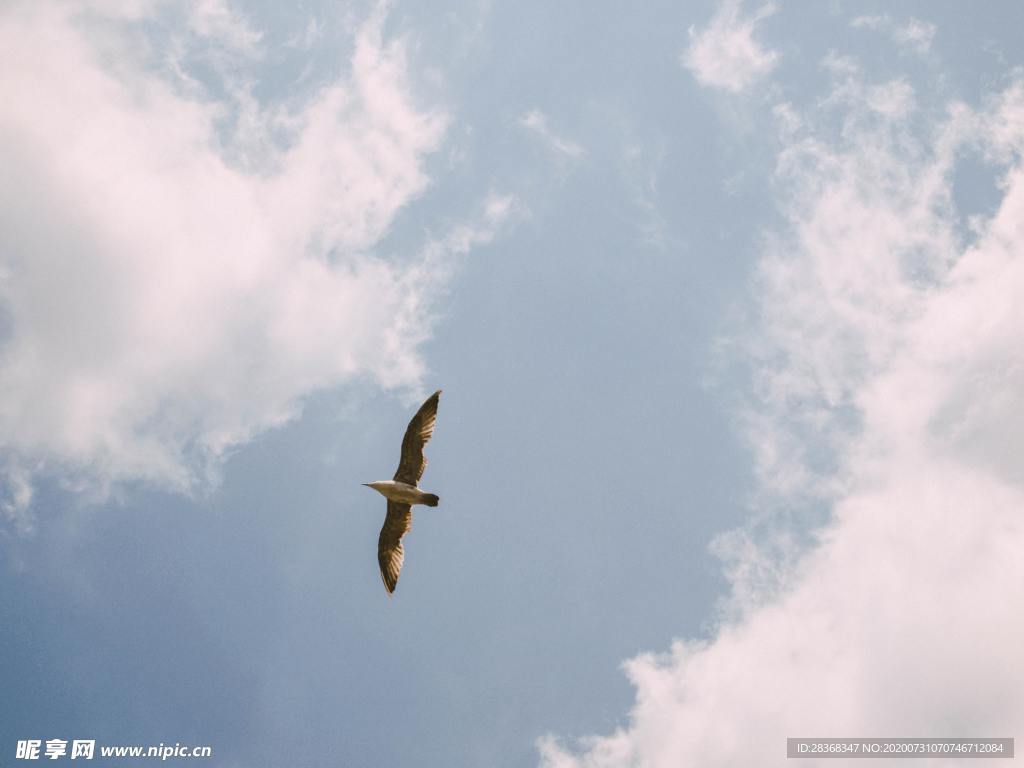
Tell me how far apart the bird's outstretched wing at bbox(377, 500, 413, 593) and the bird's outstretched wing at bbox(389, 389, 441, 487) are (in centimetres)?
177

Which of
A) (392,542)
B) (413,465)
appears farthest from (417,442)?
(392,542)

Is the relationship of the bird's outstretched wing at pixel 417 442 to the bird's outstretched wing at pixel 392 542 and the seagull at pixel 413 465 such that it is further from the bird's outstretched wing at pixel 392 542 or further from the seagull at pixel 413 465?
the bird's outstretched wing at pixel 392 542

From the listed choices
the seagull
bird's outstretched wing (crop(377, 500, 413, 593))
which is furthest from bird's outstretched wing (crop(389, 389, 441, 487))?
bird's outstretched wing (crop(377, 500, 413, 593))

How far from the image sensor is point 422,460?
2972 cm

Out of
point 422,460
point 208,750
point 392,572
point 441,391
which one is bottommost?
point 208,750

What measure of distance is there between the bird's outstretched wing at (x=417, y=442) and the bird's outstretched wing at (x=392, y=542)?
1.77 m

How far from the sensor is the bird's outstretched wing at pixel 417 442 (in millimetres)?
29531

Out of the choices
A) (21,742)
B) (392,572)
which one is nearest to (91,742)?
(21,742)

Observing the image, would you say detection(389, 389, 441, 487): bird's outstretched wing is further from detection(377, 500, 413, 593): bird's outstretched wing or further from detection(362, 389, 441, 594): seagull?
detection(377, 500, 413, 593): bird's outstretched wing

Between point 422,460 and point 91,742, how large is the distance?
2535cm

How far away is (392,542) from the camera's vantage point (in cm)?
3155

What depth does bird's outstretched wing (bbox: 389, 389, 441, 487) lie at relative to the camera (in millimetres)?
29531

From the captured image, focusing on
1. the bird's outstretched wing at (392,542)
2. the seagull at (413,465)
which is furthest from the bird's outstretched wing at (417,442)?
the bird's outstretched wing at (392,542)

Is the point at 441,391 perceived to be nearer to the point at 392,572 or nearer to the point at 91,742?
the point at 392,572
